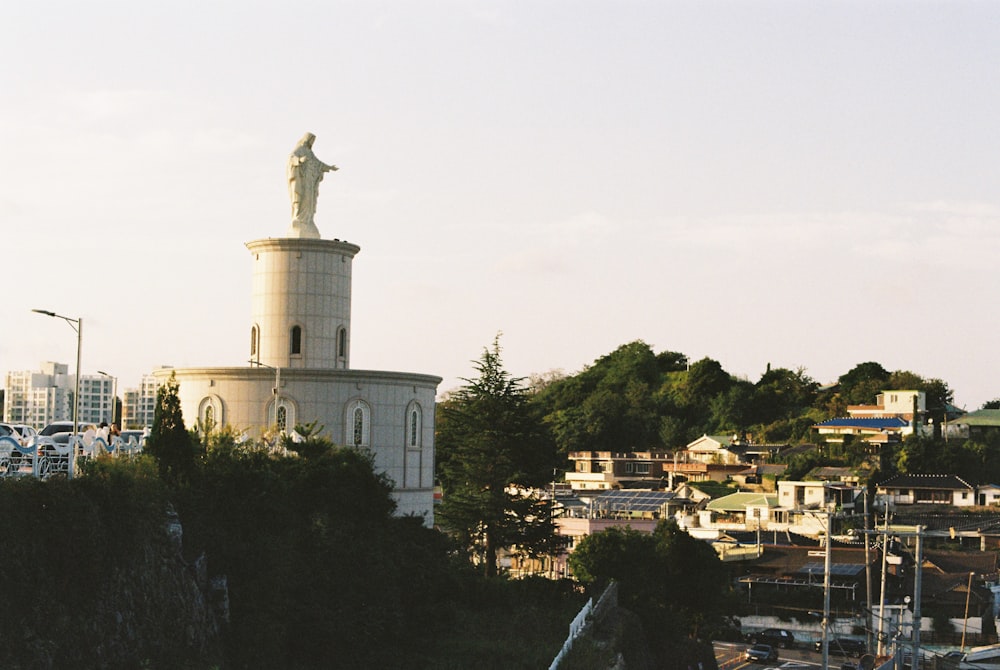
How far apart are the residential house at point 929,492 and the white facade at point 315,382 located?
4450cm

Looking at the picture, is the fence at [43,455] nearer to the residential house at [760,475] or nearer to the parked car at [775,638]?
the parked car at [775,638]

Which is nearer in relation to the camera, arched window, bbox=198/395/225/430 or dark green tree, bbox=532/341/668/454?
arched window, bbox=198/395/225/430

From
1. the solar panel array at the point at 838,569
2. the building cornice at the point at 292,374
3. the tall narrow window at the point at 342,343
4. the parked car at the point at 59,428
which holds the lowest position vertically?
the solar panel array at the point at 838,569

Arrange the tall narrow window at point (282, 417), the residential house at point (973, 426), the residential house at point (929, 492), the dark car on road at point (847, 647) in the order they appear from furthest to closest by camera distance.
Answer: the residential house at point (973, 426) < the residential house at point (929, 492) < the dark car on road at point (847, 647) < the tall narrow window at point (282, 417)

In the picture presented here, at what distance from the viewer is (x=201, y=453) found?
23.0m

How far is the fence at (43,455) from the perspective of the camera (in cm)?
1947

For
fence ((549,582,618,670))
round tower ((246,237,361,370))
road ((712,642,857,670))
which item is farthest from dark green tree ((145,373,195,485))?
road ((712,642,857,670))

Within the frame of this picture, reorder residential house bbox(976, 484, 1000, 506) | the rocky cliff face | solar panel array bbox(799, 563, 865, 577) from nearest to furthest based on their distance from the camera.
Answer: the rocky cliff face, solar panel array bbox(799, 563, 865, 577), residential house bbox(976, 484, 1000, 506)

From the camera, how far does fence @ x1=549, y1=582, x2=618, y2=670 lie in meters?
24.0

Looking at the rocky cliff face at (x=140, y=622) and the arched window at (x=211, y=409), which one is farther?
the arched window at (x=211, y=409)

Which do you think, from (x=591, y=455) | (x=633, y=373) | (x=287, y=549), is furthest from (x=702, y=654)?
(x=633, y=373)

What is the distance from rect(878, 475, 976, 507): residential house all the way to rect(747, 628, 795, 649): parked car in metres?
24.9

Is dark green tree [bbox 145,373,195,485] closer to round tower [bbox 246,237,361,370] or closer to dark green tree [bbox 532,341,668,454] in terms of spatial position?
round tower [bbox 246,237,361,370]

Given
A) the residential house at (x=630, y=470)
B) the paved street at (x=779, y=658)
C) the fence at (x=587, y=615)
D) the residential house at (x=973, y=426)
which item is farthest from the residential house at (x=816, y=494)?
the fence at (x=587, y=615)
